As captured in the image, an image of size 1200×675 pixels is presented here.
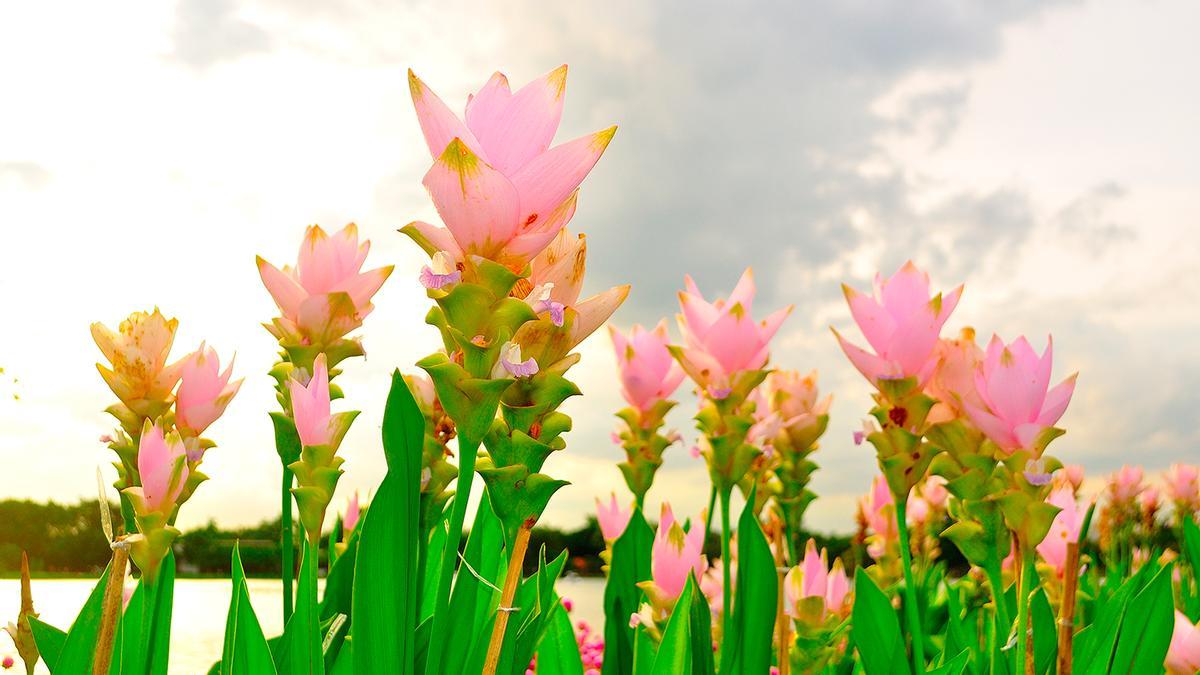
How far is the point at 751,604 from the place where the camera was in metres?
2.04

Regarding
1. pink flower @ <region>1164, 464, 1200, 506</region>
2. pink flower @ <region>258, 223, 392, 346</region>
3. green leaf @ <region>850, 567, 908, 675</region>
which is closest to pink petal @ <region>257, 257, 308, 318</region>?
pink flower @ <region>258, 223, 392, 346</region>

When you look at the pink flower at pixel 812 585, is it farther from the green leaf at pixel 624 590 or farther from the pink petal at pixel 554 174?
the pink petal at pixel 554 174

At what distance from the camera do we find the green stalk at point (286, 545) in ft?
5.96

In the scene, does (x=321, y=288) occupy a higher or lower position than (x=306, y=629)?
higher

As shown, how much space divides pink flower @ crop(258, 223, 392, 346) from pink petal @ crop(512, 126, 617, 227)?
34.3 inches

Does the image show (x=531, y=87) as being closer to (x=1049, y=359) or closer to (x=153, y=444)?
(x=153, y=444)

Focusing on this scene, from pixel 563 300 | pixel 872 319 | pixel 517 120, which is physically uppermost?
pixel 517 120

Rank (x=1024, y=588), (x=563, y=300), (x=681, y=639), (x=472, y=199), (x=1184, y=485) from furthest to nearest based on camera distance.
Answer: (x=1184, y=485) < (x=681, y=639) < (x=1024, y=588) < (x=563, y=300) < (x=472, y=199)

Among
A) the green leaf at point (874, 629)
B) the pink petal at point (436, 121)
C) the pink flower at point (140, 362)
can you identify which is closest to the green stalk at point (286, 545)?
the pink flower at point (140, 362)

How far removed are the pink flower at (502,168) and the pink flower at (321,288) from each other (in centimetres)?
77

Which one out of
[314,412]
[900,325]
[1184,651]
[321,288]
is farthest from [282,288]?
[1184,651]

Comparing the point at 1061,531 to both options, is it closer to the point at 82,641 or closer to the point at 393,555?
the point at 393,555

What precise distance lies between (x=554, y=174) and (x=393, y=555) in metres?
0.60

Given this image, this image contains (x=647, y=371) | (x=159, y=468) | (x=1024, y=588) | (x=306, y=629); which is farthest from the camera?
(x=647, y=371)
